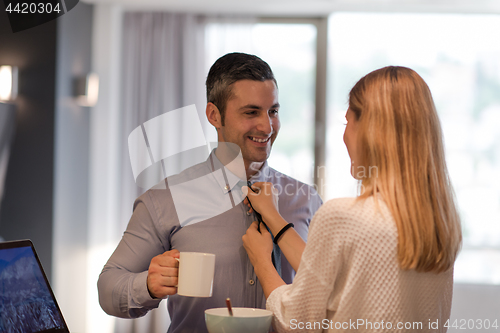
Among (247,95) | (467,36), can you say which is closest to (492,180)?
(467,36)

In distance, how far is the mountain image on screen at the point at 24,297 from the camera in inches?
33.2

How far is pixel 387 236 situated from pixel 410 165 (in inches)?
6.3

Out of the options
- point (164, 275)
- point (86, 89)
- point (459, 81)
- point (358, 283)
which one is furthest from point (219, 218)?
point (459, 81)

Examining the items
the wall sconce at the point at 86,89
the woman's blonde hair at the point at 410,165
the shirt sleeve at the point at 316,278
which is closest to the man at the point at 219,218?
the shirt sleeve at the point at 316,278

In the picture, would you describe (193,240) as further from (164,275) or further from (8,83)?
(8,83)

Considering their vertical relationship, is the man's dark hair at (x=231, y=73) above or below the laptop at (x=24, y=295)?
above

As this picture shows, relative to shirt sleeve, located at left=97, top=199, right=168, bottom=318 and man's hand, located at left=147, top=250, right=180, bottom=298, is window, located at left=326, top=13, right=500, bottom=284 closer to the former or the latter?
shirt sleeve, located at left=97, top=199, right=168, bottom=318

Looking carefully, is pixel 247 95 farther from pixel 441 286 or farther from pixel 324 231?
pixel 441 286

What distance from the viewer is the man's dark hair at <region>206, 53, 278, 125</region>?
1.38 metres

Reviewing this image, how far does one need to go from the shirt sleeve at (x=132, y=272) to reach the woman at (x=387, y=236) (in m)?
0.39

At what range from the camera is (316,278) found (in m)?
0.88

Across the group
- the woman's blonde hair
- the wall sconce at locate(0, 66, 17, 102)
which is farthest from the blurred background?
the woman's blonde hair

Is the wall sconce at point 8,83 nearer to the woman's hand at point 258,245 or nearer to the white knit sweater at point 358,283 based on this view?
the woman's hand at point 258,245

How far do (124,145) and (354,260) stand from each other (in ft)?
10.0
